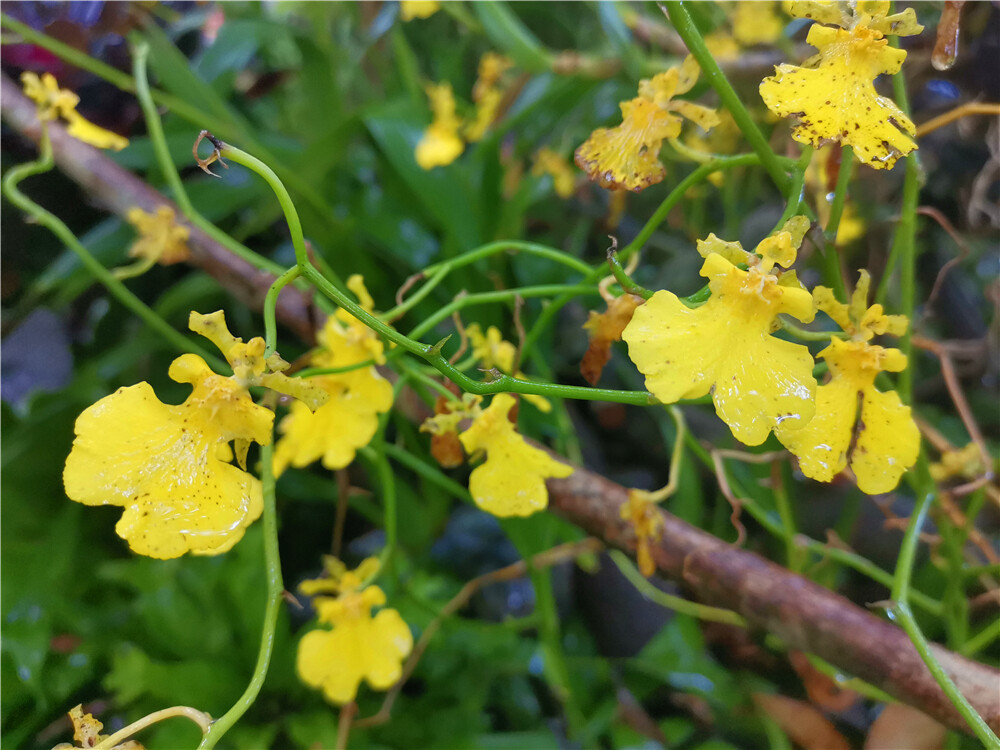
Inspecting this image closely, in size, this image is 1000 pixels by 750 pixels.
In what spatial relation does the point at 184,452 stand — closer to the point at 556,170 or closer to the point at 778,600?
the point at 778,600

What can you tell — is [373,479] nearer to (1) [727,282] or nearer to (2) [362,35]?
(1) [727,282]

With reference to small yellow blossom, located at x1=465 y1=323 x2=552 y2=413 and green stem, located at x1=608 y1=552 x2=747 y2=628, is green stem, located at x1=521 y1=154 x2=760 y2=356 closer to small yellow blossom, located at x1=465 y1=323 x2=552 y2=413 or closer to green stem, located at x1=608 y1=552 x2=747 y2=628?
small yellow blossom, located at x1=465 y1=323 x2=552 y2=413

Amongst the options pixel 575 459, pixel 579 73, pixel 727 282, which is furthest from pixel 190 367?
pixel 579 73

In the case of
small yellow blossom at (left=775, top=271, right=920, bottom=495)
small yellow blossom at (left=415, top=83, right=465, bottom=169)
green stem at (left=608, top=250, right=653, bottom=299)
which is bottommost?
small yellow blossom at (left=775, top=271, right=920, bottom=495)

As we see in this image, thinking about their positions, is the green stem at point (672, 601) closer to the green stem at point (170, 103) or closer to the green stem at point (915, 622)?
the green stem at point (915, 622)

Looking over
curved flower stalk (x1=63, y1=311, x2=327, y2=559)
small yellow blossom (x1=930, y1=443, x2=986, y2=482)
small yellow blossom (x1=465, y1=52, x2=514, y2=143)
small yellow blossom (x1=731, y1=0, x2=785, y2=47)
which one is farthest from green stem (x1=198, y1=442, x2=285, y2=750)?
small yellow blossom (x1=731, y1=0, x2=785, y2=47)

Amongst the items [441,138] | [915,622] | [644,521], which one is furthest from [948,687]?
[441,138]

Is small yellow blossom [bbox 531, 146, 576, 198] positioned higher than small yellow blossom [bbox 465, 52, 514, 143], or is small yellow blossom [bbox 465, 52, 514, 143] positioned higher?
small yellow blossom [bbox 465, 52, 514, 143]
